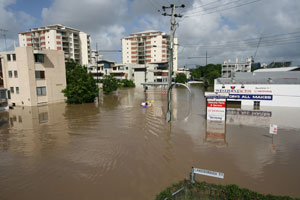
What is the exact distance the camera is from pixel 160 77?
68312mm

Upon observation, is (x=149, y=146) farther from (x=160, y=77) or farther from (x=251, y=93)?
(x=160, y=77)

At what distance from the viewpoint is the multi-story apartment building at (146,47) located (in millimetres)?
83125

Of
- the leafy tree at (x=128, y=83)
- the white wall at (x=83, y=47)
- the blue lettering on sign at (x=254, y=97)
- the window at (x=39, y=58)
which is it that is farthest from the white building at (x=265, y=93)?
the white wall at (x=83, y=47)

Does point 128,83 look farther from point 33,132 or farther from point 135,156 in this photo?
point 135,156

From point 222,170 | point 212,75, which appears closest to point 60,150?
point 222,170

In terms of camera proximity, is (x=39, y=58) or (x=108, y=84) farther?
(x=108, y=84)

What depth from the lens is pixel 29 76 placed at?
29.3 metres

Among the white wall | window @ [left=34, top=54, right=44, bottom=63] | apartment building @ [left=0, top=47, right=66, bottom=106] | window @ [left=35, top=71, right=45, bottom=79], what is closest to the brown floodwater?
apartment building @ [left=0, top=47, right=66, bottom=106]

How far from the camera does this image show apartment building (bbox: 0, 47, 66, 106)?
29344 mm

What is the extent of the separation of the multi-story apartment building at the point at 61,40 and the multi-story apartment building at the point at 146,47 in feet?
61.2

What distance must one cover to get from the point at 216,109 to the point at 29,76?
1106 inches

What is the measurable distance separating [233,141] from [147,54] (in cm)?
7699

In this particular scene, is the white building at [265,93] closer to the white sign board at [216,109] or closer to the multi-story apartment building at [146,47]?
the white sign board at [216,109]

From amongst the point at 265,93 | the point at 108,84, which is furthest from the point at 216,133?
the point at 108,84
